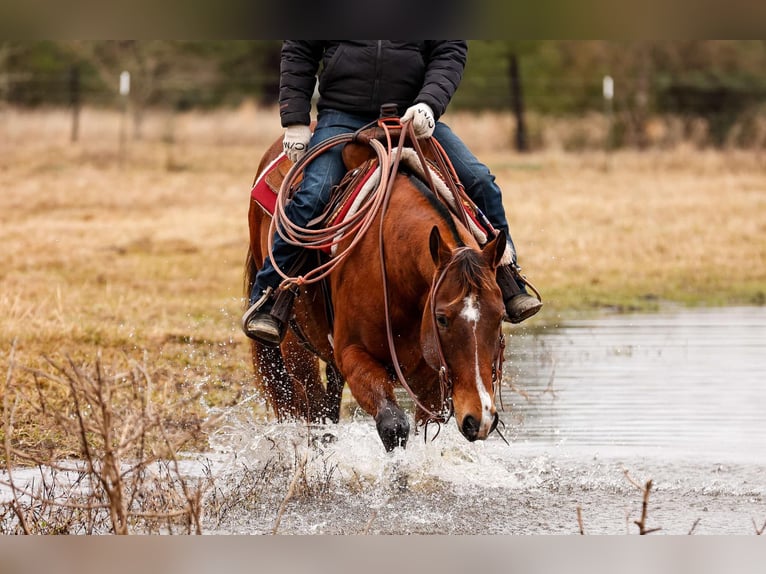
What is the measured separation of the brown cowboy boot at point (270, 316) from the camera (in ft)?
22.8

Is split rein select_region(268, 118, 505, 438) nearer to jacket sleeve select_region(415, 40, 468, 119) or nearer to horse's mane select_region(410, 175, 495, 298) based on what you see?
jacket sleeve select_region(415, 40, 468, 119)

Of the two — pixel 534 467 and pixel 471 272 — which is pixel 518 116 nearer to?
pixel 534 467

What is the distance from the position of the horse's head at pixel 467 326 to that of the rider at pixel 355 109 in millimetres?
959

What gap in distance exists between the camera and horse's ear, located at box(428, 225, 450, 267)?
5.78 meters

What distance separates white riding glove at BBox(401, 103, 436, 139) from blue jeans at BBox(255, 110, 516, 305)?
0.67 feet

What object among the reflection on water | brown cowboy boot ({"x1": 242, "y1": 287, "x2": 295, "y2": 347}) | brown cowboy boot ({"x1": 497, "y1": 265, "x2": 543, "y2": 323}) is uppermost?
brown cowboy boot ({"x1": 497, "y1": 265, "x2": 543, "y2": 323})

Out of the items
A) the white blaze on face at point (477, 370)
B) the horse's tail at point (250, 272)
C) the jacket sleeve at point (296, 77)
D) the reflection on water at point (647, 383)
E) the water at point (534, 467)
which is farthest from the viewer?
the reflection on water at point (647, 383)

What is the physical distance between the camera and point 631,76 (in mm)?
31578

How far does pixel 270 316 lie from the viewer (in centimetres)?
699

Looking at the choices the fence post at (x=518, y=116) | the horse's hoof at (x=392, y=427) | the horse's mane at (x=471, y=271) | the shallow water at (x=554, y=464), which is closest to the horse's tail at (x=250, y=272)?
the shallow water at (x=554, y=464)

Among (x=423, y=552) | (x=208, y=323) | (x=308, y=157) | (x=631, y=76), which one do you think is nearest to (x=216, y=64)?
(x=631, y=76)

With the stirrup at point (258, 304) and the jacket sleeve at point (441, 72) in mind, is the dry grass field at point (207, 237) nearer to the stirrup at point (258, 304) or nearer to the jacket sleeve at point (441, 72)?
the stirrup at point (258, 304)

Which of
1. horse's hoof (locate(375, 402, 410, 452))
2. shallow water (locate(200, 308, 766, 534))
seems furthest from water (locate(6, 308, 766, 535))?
horse's hoof (locate(375, 402, 410, 452))

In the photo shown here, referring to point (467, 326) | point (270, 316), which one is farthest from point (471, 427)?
point (270, 316)
